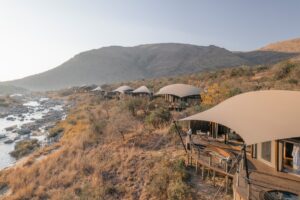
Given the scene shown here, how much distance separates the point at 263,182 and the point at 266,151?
180cm

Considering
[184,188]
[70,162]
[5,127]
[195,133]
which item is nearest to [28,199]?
[70,162]

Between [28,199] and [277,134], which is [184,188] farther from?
Answer: [28,199]

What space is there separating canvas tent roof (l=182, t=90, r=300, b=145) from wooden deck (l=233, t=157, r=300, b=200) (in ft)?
5.15

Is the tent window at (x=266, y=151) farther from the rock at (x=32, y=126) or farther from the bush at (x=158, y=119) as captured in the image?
the rock at (x=32, y=126)

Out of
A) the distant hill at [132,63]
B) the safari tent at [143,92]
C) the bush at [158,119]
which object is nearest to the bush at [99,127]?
the bush at [158,119]

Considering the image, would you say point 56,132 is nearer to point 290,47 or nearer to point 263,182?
point 263,182

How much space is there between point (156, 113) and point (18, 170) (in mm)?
10289

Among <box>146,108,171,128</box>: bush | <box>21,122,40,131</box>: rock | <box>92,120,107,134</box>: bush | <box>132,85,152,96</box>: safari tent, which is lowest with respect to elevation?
<box>21,122,40,131</box>: rock

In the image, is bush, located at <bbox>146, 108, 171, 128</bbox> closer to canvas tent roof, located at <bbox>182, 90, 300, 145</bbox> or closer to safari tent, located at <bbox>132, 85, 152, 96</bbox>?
canvas tent roof, located at <bbox>182, 90, 300, 145</bbox>

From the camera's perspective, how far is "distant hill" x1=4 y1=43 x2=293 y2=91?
105 meters

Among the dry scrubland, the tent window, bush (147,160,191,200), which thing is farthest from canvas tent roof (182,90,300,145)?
the dry scrubland

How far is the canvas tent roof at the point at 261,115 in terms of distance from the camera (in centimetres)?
754

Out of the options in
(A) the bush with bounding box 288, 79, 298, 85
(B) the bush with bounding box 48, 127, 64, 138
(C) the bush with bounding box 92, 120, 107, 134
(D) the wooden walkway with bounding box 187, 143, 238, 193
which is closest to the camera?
(D) the wooden walkway with bounding box 187, 143, 238, 193

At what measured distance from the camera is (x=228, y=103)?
11.2 meters
